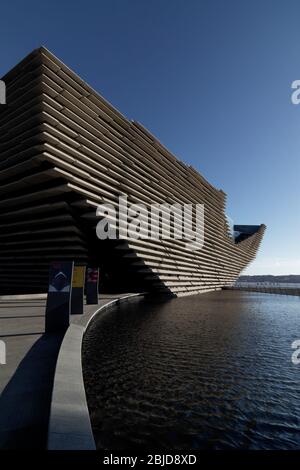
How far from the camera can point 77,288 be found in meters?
14.0

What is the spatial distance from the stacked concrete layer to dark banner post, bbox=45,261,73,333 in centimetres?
1397

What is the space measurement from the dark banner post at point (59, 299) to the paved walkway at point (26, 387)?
21.3 inches

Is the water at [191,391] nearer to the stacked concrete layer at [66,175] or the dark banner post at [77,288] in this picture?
the dark banner post at [77,288]

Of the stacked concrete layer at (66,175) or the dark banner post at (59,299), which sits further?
the stacked concrete layer at (66,175)

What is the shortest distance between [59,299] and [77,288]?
144 inches

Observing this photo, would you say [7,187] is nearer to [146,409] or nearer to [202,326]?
[202,326]

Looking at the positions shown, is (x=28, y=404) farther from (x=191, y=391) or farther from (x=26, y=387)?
(x=191, y=391)

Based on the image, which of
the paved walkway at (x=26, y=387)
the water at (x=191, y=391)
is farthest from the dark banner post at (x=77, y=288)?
the paved walkway at (x=26, y=387)

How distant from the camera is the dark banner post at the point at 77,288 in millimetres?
13930

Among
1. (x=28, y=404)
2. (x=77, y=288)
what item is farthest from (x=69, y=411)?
(x=77, y=288)

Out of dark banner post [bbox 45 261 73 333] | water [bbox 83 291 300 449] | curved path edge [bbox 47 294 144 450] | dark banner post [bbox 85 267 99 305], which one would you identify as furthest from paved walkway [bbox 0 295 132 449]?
dark banner post [bbox 85 267 99 305]

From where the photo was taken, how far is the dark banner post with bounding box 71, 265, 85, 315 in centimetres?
1393
